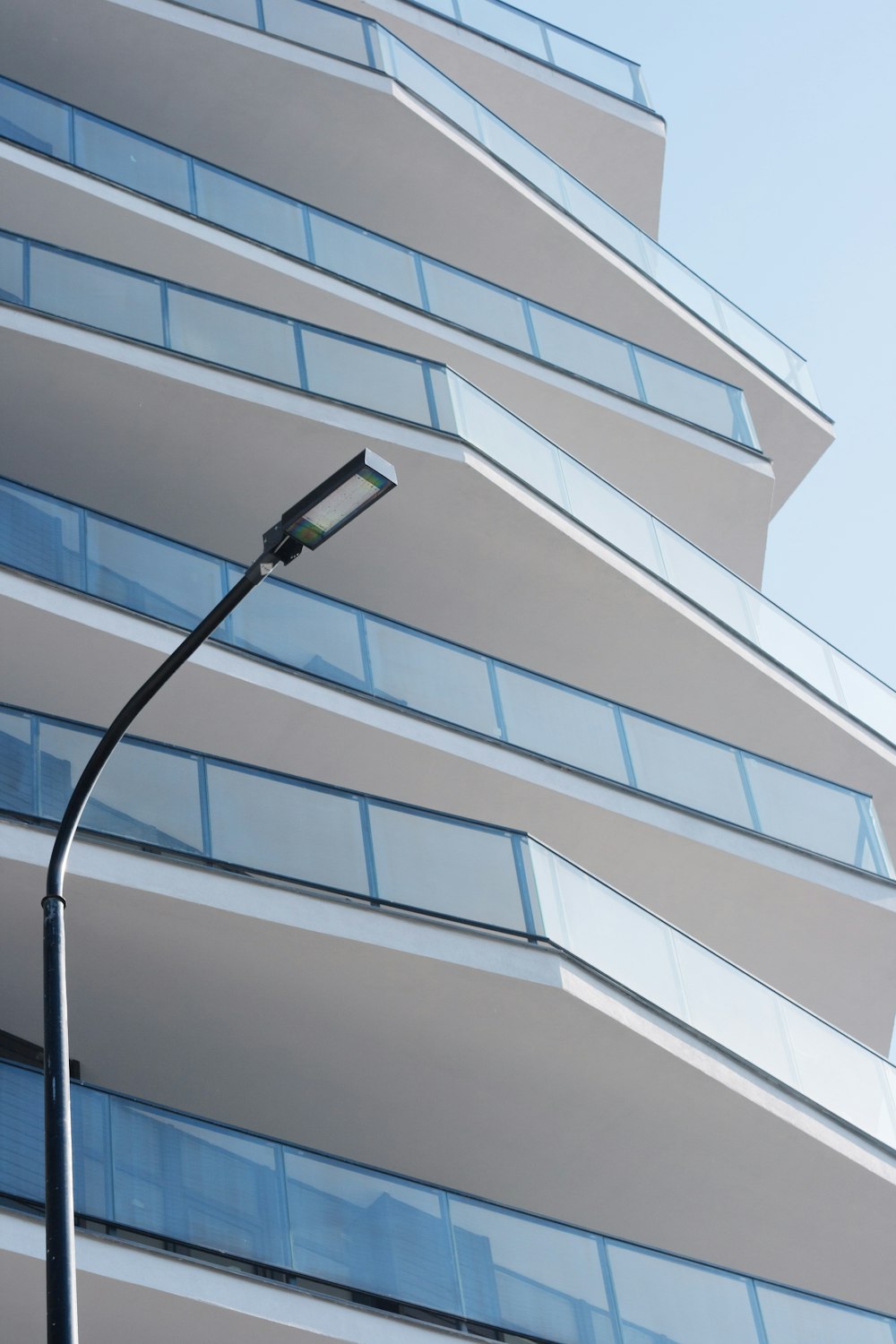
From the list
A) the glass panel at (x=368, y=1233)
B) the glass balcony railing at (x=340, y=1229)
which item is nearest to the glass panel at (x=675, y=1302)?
the glass balcony railing at (x=340, y=1229)

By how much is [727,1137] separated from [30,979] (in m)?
5.50

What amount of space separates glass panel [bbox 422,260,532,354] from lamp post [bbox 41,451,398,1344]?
1257cm

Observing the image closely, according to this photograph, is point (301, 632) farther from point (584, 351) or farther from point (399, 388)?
point (584, 351)

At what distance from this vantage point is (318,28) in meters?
21.8

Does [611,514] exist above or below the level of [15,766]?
above

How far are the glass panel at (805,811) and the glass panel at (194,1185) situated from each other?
8023 mm

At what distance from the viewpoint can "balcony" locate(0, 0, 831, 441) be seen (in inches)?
818

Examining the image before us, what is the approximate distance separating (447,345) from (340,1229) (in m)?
11.5

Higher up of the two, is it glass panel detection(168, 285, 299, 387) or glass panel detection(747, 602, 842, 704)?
glass panel detection(168, 285, 299, 387)

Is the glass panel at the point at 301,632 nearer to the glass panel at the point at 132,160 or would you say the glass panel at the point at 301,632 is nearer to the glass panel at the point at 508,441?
the glass panel at the point at 508,441

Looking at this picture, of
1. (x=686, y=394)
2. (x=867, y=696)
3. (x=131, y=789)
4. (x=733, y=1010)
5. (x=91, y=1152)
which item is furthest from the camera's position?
(x=686, y=394)

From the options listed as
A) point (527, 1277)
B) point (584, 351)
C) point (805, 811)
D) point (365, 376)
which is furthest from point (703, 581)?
point (527, 1277)

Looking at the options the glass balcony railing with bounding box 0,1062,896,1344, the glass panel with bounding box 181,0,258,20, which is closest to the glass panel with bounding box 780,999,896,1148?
the glass balcony railing with bounding box 0,1062,896,1344

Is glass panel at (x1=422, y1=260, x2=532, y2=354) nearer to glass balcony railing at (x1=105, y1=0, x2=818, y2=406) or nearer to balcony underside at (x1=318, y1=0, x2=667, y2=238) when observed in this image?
glass balcony railing at (x1=105, y1=0, x2=818, y2=406)
